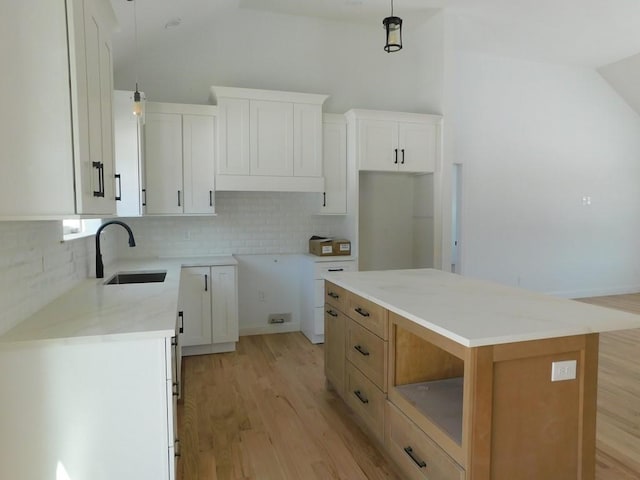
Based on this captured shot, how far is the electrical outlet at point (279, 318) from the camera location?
475 cm

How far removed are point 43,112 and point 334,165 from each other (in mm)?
3334

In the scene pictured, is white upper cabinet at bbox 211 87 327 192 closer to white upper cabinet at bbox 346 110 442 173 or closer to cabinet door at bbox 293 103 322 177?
cabinet door at bbox 293 103 322 177

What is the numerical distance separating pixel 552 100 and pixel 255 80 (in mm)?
4558

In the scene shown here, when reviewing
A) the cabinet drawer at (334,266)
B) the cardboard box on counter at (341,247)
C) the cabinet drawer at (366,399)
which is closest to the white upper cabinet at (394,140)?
the cardboard box on counter at (341,247)

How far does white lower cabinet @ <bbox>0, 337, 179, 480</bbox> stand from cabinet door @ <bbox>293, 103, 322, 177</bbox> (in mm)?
2932

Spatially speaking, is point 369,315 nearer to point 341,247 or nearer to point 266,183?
point 341,247

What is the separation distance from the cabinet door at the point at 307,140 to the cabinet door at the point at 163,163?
1154 millimetres

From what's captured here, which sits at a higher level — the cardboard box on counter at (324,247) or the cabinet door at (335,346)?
the cardboard box on counter at (324,247)

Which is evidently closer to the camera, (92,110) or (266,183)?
(92,110)

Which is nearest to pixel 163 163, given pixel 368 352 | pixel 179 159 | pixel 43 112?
pixel 179 159

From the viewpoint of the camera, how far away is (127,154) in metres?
3.45

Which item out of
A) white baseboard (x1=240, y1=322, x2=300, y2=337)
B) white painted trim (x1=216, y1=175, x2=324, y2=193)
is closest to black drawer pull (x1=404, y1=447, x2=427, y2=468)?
white painted trim (x1=216, y1=175, x2=324, y2=193)

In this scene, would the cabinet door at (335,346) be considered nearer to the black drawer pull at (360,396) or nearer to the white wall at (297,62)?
the black drawer pull at (360,396)

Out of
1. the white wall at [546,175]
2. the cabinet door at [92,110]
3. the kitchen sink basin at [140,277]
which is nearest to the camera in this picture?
the cabinet door at [92,110]
